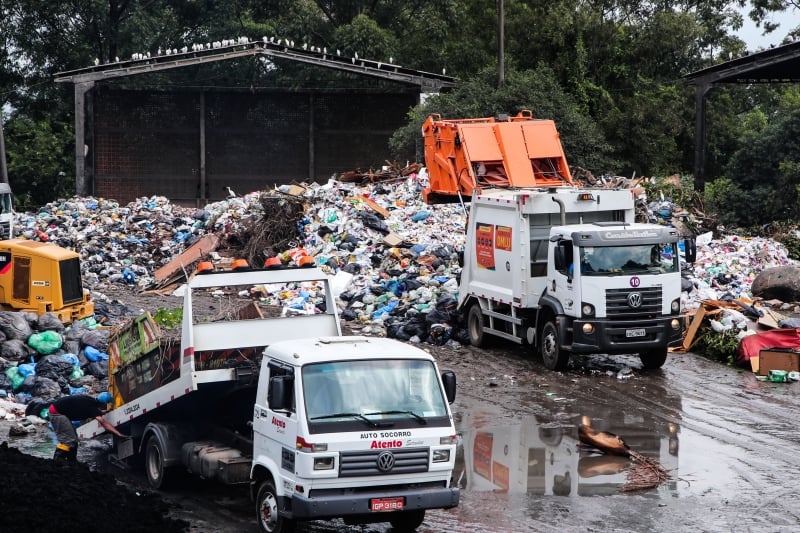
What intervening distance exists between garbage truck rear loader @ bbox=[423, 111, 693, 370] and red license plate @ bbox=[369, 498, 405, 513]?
7608mm

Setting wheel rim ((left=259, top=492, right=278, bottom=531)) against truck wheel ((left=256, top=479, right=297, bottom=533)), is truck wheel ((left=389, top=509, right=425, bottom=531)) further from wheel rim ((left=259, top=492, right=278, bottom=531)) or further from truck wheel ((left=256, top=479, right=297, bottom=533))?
wheel rim ((left=259, top=492, right=278, bottom=531))

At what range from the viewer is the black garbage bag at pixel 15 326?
53.3 feet

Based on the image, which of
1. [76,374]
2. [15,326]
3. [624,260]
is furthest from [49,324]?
[624,260]

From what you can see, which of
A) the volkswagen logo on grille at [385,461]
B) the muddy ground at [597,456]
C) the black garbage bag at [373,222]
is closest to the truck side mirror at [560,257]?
the muddy ground at [597,456]

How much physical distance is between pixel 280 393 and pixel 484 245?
963 cm

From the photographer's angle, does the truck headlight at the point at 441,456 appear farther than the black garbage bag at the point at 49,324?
No

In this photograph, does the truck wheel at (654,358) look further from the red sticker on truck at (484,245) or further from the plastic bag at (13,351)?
the plastic bag at (13,351)

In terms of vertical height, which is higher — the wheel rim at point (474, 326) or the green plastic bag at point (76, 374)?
the wheel rim at point (474, 326)

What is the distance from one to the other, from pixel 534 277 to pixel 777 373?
153 inches

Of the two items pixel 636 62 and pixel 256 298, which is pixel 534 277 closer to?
pixel 256 298

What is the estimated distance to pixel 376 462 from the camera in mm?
8711

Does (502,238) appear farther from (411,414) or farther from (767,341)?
(411,414)

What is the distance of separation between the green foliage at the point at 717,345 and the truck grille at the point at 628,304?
7.52 feet

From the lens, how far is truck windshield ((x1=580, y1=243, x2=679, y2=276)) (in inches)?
622
